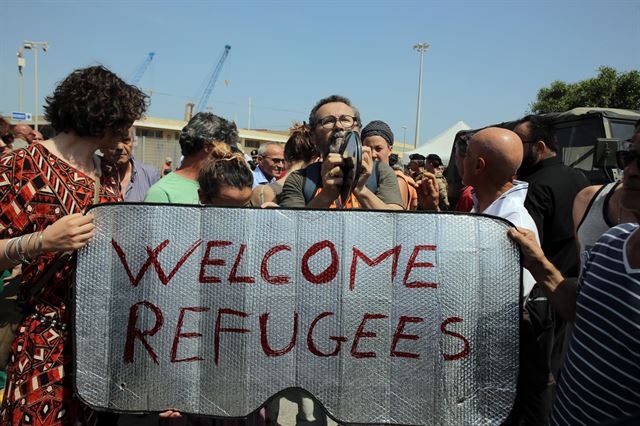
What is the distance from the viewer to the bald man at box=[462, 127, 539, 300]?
236 cm

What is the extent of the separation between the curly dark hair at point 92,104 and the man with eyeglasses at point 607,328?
150 cm

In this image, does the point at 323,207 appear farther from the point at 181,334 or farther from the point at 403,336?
the point at 181,334

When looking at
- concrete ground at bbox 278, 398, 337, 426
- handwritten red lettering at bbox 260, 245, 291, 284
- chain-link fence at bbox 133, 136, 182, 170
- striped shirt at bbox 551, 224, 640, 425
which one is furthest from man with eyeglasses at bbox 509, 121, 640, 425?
chain-link fence at bbox 133, 136, 182, 170

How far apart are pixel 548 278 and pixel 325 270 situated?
0.76 m

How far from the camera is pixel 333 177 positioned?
1992 mm

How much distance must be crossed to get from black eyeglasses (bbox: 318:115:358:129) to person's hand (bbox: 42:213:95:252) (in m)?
1.16

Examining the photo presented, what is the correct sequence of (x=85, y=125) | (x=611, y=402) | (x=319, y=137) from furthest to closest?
(x=319, y=137), (x=85, y=125), (x=611, y=402)

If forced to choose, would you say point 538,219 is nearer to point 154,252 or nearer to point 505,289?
point 505,289

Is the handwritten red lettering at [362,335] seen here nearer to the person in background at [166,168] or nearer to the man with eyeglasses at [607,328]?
the man with eyeglasses at [607,328]

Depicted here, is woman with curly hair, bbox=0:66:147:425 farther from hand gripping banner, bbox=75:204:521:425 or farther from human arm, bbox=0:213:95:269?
hand gripping banner, bbox=75:204:521:425

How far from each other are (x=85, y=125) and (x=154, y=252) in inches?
22.8

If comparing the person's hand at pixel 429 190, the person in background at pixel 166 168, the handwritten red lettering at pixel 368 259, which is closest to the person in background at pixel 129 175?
the person's hand at pixel 429 190

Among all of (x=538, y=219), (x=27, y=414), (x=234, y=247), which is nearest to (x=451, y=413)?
(x=234, y=247)

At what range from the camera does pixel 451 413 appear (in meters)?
1.70
